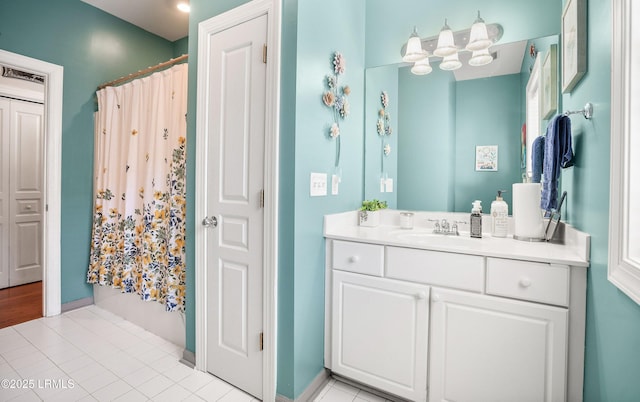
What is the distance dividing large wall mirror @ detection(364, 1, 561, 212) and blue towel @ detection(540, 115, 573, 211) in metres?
0.35

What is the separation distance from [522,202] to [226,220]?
5.16 ft

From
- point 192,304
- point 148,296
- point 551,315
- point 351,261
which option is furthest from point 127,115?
point 551,315

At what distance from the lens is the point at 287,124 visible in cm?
151

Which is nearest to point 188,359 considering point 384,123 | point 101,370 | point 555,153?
point 101,370

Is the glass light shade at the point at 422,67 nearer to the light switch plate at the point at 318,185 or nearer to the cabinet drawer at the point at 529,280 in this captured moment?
the light switch plate at the point at 318,185

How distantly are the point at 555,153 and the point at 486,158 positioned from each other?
1.70 feet

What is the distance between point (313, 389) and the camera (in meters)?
1.64

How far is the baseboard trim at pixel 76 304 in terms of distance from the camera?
106 inches

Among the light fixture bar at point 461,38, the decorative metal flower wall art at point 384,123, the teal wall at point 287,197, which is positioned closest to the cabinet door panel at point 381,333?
→ the teal wall at point 287,197

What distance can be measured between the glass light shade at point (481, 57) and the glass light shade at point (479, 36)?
0.03 m

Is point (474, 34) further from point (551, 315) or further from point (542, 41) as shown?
point (551, 315)

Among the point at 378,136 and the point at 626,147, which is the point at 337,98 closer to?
the point at 378,136

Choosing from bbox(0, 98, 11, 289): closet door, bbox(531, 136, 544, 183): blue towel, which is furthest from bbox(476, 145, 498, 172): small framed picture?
bbox(0, 98, 11, 289): closet door

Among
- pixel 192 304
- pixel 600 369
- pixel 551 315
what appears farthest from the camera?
pixel 192 304
